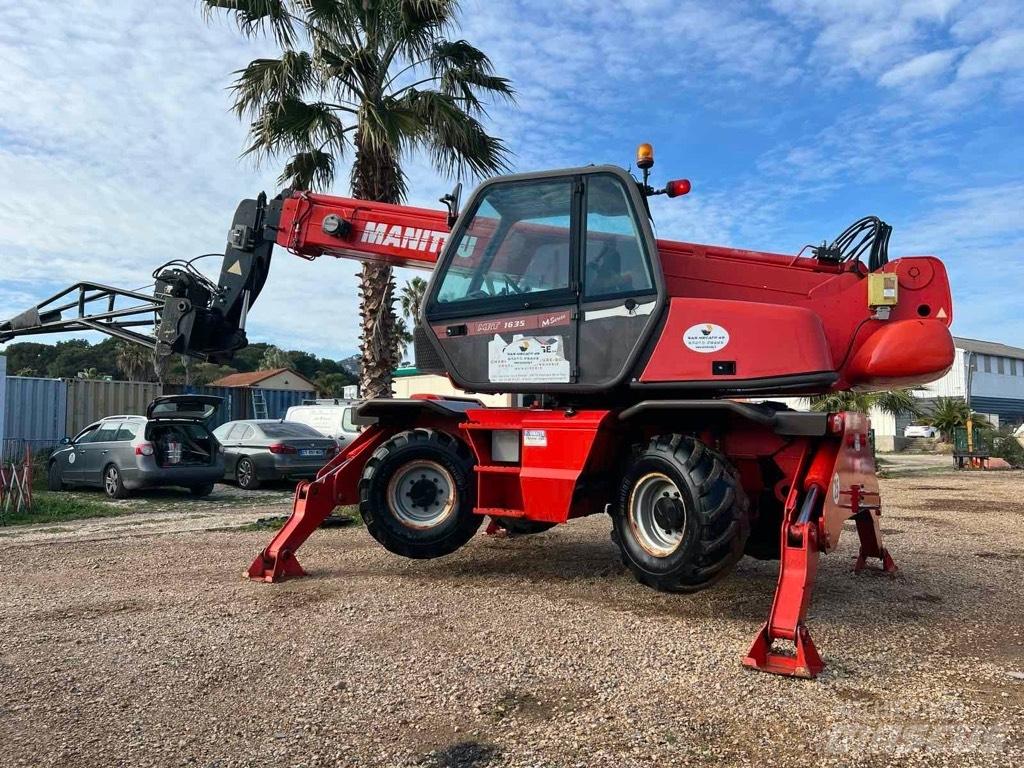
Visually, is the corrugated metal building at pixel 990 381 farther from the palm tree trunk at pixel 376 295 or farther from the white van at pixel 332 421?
the palm tree trunk at pixel 376 295

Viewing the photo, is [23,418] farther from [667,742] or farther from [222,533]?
[667,742]

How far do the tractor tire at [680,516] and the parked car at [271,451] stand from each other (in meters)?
10.3

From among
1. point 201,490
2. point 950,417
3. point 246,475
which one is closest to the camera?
point 201,490

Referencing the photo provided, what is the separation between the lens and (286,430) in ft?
51.4

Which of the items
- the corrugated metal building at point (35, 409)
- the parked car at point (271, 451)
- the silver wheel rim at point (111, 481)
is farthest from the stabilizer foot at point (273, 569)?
the corrugated metal building at point (35, 409)

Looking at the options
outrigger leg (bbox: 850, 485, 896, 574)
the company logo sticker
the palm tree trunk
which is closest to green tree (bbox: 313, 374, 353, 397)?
the palm tree trunk

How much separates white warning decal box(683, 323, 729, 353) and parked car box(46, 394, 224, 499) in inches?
364

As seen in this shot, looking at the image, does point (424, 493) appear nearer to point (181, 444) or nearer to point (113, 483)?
point (181, 444)

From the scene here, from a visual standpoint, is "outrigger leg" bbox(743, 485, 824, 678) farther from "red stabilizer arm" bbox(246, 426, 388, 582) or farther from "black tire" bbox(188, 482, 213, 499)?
"black tire" bbox(188, 482, 213, 499)

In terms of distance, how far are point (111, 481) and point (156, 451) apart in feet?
3.50

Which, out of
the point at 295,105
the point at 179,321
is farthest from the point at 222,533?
the point at 295,105

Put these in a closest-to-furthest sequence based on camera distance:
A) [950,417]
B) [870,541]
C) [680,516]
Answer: [680,516], [870,541], [950,417]

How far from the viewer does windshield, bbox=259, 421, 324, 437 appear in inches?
609

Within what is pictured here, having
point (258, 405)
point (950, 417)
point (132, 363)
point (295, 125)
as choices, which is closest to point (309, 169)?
point (295, 125)
